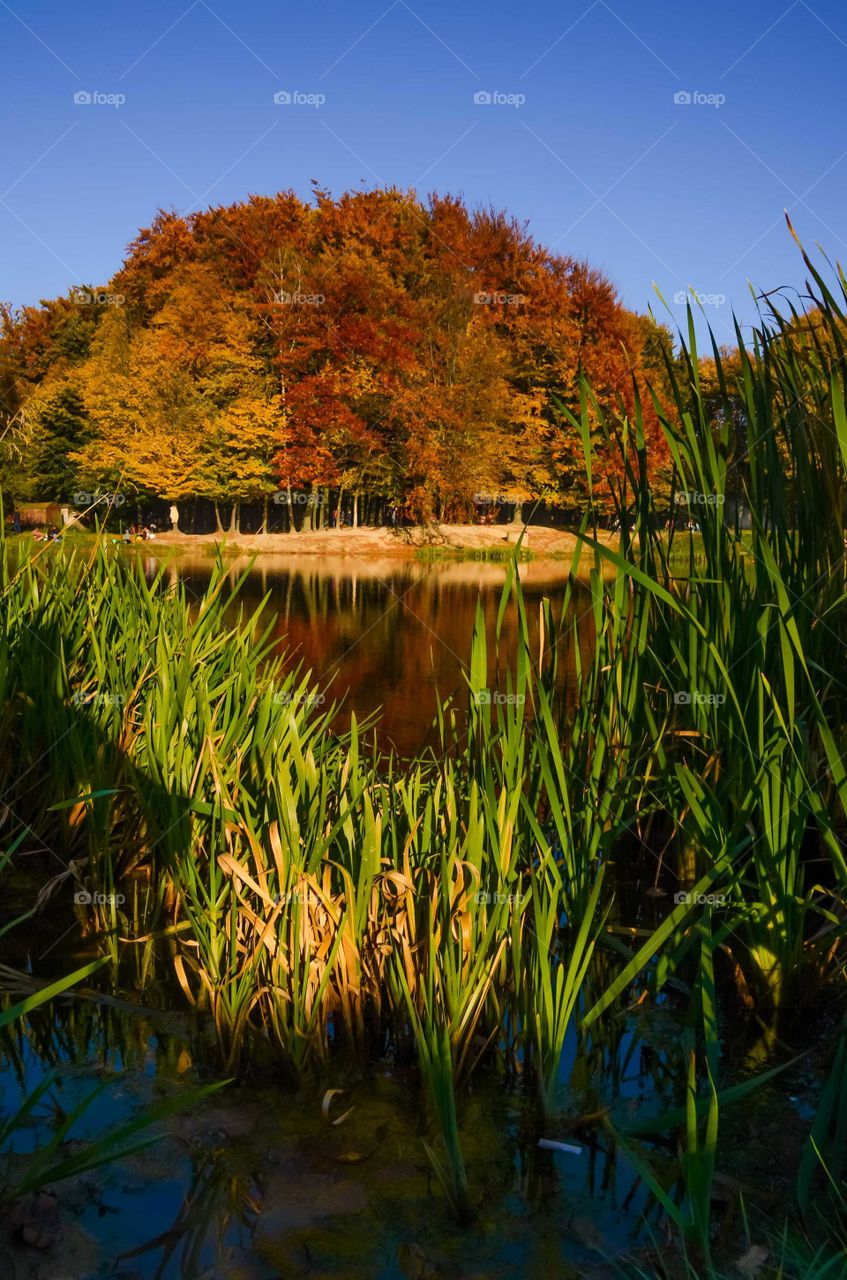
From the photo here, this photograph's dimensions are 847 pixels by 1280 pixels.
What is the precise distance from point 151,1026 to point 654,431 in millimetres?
29882

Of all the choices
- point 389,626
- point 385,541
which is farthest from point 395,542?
point 389,626

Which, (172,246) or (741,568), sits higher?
(172,246)

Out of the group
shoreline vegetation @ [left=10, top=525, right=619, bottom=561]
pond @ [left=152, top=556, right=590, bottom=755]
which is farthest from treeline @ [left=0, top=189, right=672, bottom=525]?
pond @ [left=152, top=556, right=590, bottom=755]

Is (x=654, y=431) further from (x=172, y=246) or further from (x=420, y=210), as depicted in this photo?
(x=172, y=246)

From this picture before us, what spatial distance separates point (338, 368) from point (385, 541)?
5.14 m

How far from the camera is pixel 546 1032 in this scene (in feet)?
6.64

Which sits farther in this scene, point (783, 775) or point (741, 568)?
point (741, 568)

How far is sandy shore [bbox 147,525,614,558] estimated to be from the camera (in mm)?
28125

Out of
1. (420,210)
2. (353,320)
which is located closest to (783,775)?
(353,320)

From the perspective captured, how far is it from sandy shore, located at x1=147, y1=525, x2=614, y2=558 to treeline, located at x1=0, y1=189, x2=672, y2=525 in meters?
0.97

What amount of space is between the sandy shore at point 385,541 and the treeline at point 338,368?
97 cm

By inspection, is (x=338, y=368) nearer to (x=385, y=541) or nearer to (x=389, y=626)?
(x=385, y=541)

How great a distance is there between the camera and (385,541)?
2983 cm

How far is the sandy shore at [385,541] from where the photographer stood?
2812 cm
